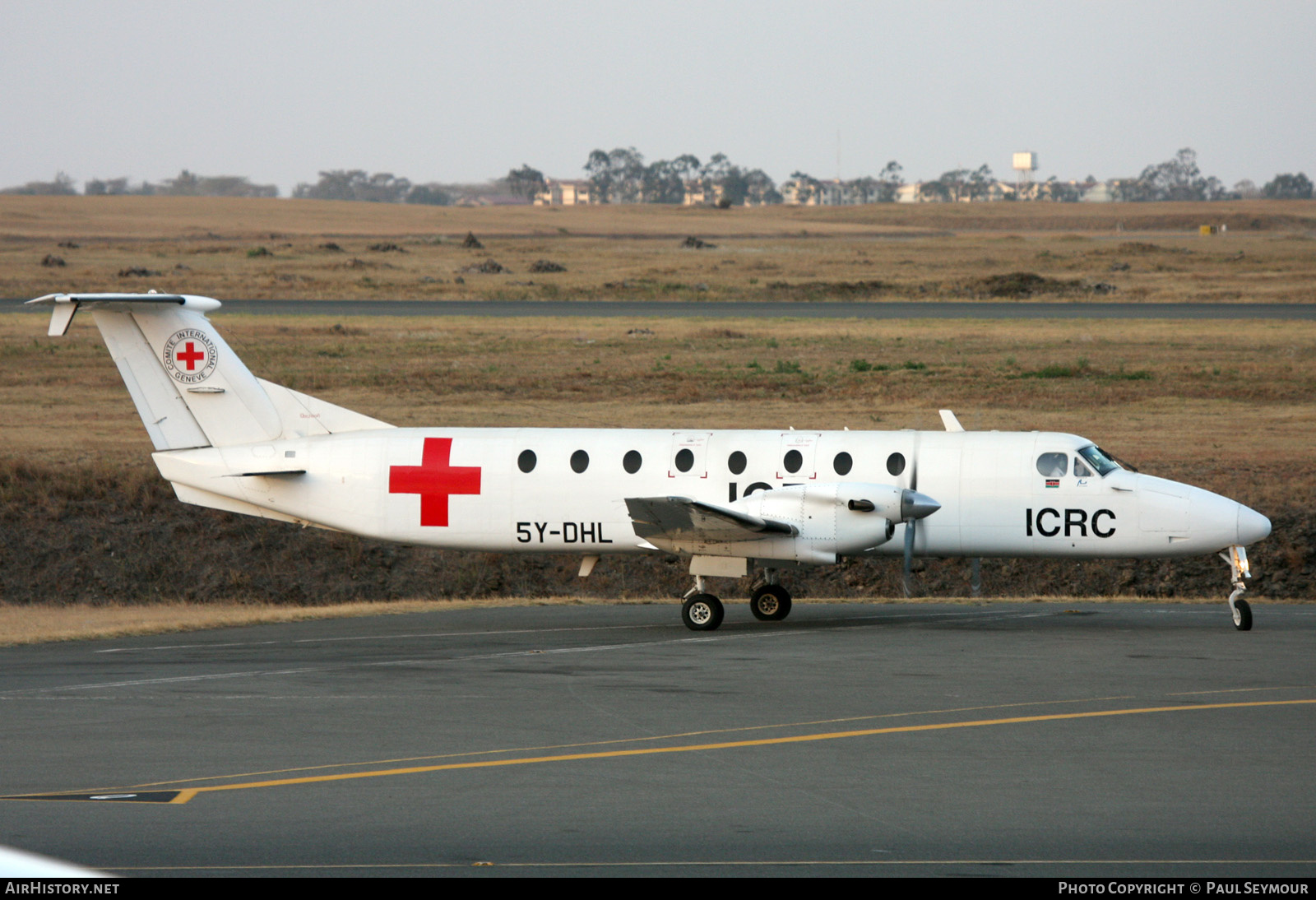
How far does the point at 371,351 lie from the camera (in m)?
49.1

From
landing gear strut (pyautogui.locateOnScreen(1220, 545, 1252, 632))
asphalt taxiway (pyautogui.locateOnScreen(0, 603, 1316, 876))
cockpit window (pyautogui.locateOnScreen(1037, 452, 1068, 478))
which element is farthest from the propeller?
landing gear strut (pyautogui.locateOnScreen(1220, 545, 1252, 632))

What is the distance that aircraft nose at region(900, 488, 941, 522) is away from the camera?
62.3 feet

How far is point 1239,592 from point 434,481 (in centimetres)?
1172

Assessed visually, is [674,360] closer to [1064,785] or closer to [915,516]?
[915,516]

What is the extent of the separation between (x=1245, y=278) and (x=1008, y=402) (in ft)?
143

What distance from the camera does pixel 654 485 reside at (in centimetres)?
2044

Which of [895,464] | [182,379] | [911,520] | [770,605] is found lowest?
[770,605]

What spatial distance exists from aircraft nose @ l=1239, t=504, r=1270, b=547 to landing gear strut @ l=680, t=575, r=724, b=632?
7377mm

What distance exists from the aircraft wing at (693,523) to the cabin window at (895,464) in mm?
1874

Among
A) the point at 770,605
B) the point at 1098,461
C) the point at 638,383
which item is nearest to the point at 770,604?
the point at 770,605

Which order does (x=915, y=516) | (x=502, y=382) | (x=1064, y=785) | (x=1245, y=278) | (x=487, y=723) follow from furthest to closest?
1. (x=1245, y=278)
2. (x=502, y=382)
3. (x=915, y=516)
4. (x=487, y=723)
5. (x=1064, y=785)

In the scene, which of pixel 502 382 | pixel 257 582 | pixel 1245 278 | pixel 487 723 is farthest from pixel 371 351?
pixel 1245 278

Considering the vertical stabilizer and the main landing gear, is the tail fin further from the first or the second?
the main landing gear

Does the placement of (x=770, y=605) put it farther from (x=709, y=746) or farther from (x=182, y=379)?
(x=182, y=379)
